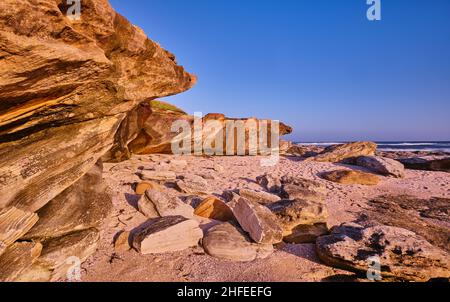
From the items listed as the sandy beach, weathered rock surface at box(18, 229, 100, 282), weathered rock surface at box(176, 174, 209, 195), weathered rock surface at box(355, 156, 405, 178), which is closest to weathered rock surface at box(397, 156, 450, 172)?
weathered rock surface at box(355, 156, 405, 178)

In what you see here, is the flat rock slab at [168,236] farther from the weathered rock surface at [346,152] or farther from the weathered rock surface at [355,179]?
the weathered rock surface at [346,152]

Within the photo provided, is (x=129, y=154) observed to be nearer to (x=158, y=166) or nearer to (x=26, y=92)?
(x=158, y=166)

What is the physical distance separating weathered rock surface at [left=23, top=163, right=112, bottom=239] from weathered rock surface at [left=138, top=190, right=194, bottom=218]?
0.83m

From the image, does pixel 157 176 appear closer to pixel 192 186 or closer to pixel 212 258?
pixel 192 186

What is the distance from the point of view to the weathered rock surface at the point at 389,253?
13.2 feet

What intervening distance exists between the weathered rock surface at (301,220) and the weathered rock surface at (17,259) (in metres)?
4.65

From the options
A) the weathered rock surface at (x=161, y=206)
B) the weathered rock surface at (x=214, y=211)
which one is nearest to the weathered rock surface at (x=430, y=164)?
the weathered rock surface at (x=214, y=211)

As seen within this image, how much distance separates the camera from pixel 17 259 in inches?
147

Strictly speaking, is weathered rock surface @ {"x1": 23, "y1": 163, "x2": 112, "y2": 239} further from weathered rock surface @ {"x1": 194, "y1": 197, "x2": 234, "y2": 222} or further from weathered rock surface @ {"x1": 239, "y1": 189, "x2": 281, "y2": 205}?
weathered rock surface @ {"x1": 239, "y1": 189, "x2": 281, "y2": 205}

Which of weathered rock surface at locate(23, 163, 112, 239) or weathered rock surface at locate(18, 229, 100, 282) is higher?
weathered rock surface at locate(23, 163, 112, 239)

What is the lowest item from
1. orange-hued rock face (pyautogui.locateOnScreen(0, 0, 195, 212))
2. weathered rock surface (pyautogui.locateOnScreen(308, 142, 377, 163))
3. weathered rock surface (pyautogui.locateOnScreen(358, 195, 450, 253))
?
weathered rock surface (pyautogui.locateOnScreen(358, 195, 450, 253))

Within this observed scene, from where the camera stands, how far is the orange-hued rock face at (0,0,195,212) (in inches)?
115

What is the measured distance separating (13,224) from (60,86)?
223cm
